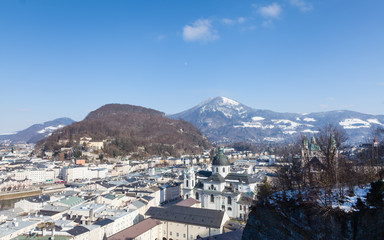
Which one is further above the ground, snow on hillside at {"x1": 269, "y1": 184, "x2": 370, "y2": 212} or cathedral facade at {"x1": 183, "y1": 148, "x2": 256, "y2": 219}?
snow on hillside at {"x1": 269, "y1": 184, "x2": 370, "y2": 212}

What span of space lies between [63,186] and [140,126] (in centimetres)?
6282

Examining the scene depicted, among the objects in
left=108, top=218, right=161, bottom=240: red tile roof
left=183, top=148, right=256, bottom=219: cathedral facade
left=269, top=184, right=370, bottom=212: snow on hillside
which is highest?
left=269, top=184, right=370, bottom=212: snow on hillside

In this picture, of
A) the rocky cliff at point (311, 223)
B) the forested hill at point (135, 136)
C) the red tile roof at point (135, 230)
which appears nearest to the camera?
the rocky cliff at point (311, 223)

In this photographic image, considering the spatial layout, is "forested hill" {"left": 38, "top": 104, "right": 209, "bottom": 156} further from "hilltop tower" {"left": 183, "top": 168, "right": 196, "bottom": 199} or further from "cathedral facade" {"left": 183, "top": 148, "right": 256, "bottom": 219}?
"cathedral facade" {"left": 183, "top": 148, "right": 256, "bottom": 219}

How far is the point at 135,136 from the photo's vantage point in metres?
94.7

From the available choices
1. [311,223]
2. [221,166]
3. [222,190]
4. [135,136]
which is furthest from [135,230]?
[135,136]

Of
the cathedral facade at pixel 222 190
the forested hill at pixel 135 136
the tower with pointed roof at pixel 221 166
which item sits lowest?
the cathedral facade at pixel 222 190

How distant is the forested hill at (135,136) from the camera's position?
8362cm

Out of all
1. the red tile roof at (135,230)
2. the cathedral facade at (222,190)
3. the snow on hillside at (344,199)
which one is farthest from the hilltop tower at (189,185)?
the snow on hillside at (344,199)

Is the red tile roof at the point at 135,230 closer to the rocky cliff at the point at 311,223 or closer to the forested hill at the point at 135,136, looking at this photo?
the rocky cliff at the point at 311,223

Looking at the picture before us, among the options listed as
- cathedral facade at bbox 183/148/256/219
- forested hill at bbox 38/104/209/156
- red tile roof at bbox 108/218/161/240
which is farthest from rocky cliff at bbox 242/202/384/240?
forested hill at bbox 38/104/209/156

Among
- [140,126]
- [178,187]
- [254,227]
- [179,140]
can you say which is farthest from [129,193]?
[140,126]

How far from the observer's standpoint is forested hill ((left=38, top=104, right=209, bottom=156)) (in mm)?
83625

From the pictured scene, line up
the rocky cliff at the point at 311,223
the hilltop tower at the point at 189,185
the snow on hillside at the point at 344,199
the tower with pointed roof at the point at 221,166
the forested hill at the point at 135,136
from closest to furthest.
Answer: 1. the rocky cliff at the point at 311,223
2. the snow on hillside at the point at 344,199
3. the hilltop tower at the point at 189,185
4. the tower with pointed roof at the point at 221,166
5. the forested hill at the point at 135,136
